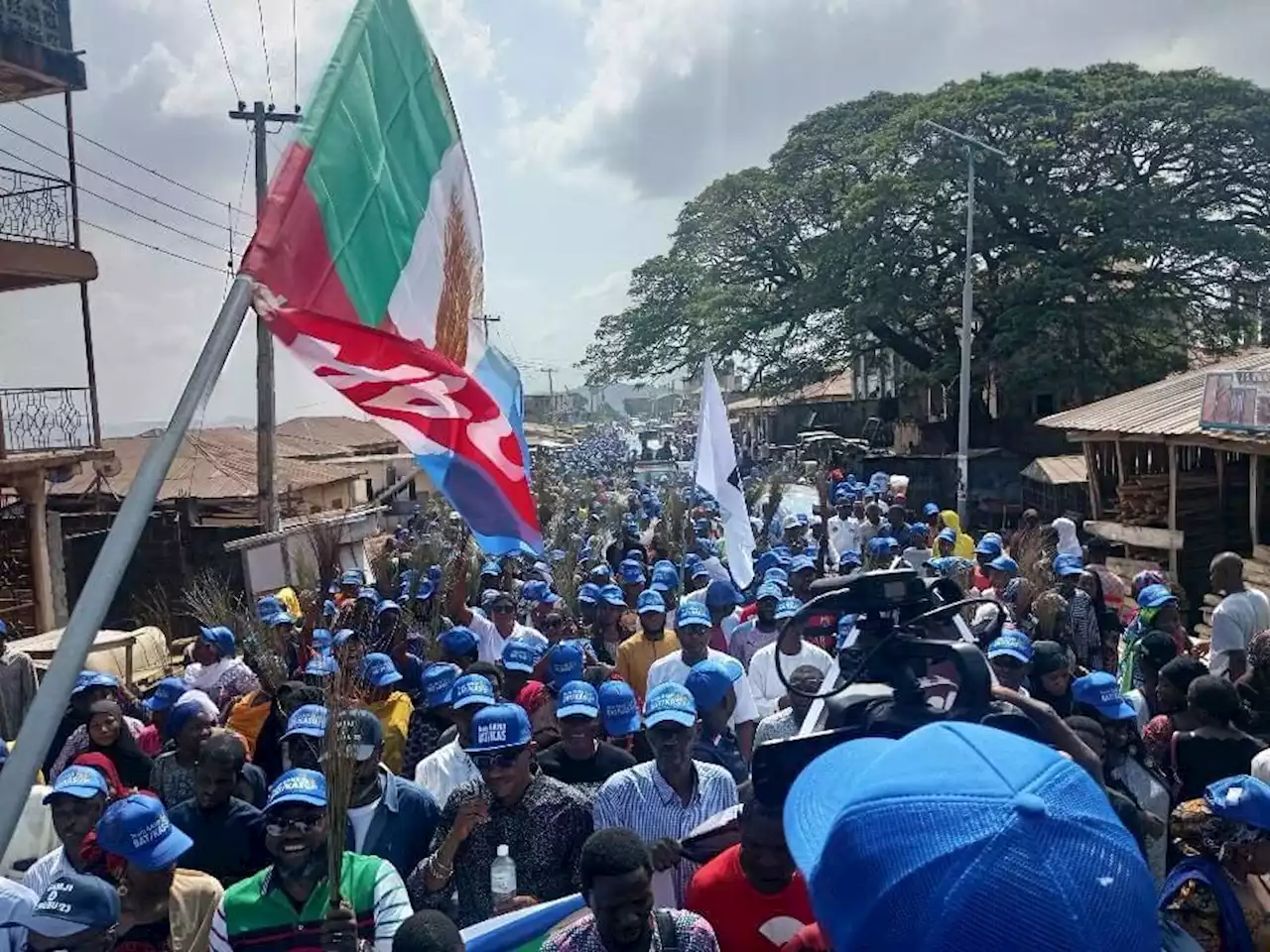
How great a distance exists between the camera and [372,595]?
8.51m

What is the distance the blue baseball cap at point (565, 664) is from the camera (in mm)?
5781

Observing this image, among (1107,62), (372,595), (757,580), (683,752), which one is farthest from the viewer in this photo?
(1107,62)

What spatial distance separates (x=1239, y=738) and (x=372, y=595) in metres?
6.15

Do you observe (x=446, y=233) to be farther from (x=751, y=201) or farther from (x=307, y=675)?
(x=751, y=201)

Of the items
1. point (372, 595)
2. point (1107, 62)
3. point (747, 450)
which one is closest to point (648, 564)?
point (372, 595)

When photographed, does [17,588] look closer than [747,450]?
Yes

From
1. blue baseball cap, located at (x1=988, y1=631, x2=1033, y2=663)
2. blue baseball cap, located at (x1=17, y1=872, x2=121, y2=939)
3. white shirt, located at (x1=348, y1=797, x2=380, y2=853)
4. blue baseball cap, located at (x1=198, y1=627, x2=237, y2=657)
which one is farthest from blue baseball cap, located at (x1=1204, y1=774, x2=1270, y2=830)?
blue baseball cap, located at (x1=198, y1=627, x2=237, y2=657)

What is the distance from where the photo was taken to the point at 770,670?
5789mm

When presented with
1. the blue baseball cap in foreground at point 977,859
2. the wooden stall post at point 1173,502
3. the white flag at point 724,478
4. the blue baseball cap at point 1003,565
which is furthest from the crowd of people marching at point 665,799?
the wooden stall post at point 1173,502

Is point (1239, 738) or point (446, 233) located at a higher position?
point (446, 233)

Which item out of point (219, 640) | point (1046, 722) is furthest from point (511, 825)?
point (219, 640)

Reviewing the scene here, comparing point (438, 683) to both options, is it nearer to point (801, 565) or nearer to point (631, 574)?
point (801, 565)

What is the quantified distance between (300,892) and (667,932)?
3.87 feet

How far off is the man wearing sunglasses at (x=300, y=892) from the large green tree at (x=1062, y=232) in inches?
881
